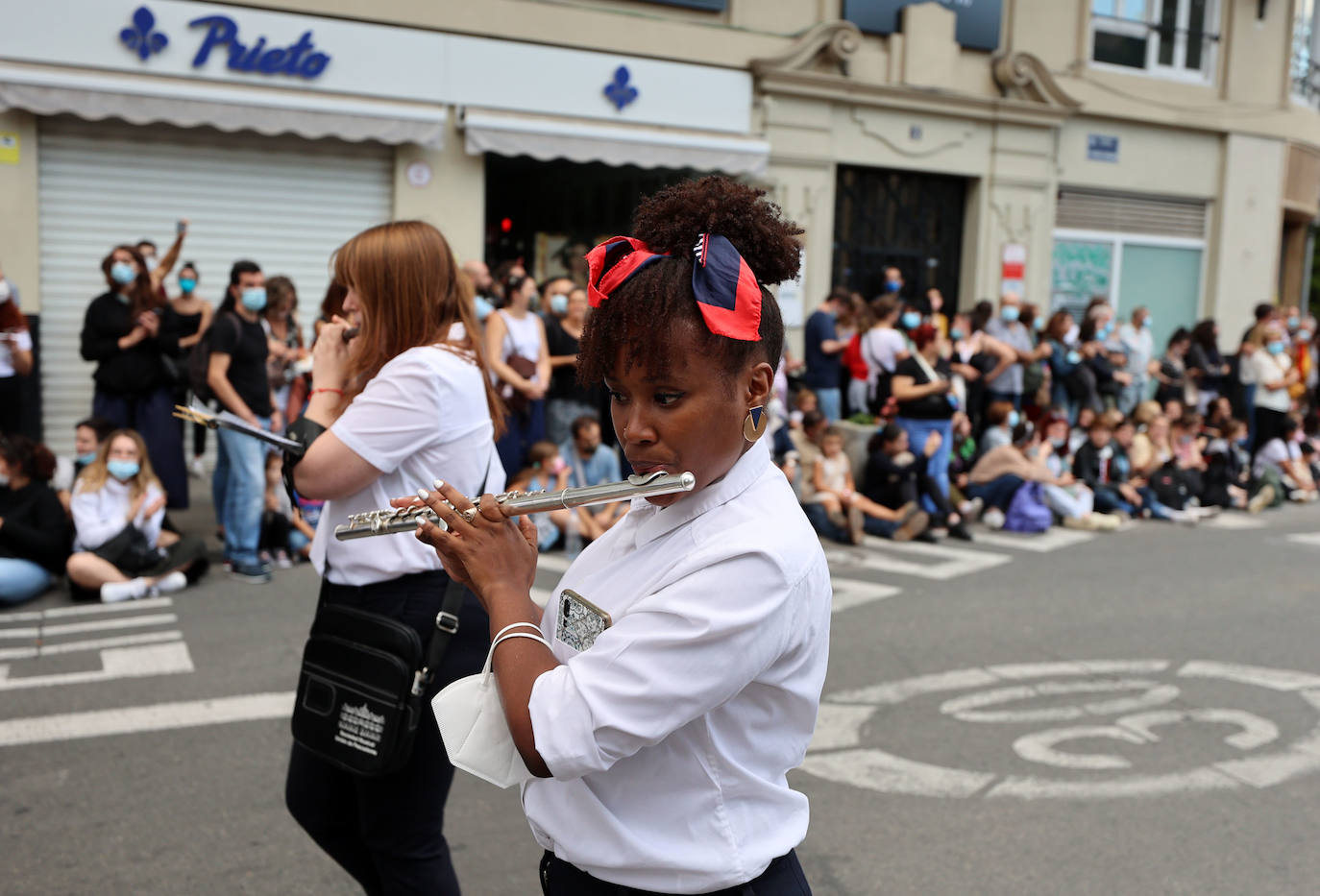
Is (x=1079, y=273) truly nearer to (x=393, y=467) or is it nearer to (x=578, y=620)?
(x=393, y=467)

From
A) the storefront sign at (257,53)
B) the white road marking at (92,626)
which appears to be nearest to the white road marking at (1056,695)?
the white road marking at (92,626)

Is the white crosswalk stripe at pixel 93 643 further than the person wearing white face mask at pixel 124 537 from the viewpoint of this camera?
No

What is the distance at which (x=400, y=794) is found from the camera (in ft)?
8.32

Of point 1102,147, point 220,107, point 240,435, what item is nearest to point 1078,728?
point 240,435

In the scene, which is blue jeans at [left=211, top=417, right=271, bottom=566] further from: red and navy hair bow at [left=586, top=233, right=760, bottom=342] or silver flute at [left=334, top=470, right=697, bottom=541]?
red and navy hair bow at [left=586, top=233, right=760, bottom=342]

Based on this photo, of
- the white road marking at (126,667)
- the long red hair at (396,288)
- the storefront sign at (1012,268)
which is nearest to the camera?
the long red hair at (396,288)

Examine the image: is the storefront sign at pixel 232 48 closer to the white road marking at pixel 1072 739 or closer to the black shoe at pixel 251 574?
the black shoe at pixel 251 574

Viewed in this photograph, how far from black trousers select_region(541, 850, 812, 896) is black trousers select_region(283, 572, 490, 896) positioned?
0.76 m

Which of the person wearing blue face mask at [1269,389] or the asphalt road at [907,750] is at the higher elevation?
the person wearing blue face mask at [1269,389]

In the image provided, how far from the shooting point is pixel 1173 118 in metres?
17.1

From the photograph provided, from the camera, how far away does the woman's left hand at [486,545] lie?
173 cm

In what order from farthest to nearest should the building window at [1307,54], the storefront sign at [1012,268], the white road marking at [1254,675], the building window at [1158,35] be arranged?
the building window at [1307,54] → the building window at [1158,35] → the storefront sign at [1012,268] → the white road marking at [1254,675]

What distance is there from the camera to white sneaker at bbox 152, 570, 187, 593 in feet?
22.7

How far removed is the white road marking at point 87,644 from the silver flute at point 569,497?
178 inches
